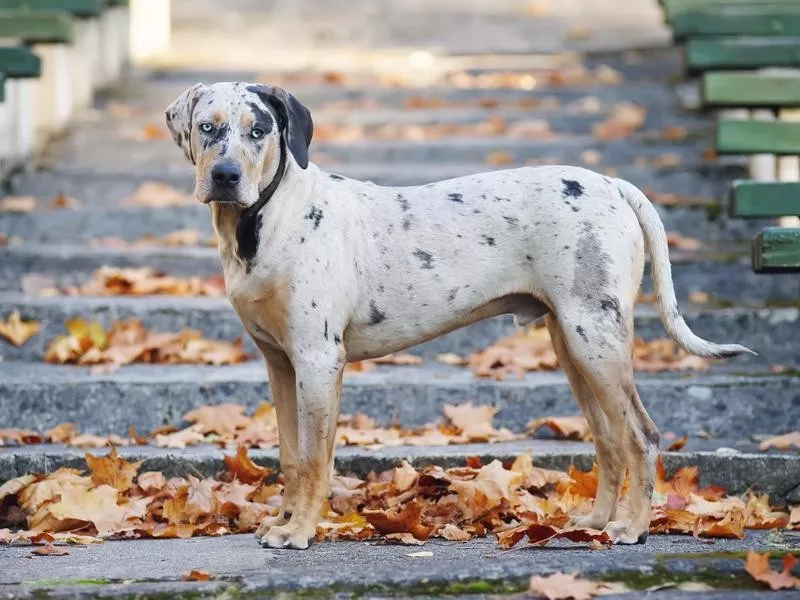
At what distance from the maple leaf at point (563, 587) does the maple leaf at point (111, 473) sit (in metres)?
1.91

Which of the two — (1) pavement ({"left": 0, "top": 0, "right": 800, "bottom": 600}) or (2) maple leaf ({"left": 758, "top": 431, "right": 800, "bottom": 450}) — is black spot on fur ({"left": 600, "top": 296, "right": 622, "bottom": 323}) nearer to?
(1) pavement ({"left": 0, "top": 0, "right": 800, "bottom": 600})

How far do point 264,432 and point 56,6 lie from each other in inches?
181

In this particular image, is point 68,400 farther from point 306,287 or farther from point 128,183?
point 128,183

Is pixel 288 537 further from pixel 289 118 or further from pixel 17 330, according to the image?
pixel 17 330

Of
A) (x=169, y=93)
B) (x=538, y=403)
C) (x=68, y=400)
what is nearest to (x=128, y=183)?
(x=169, y=93)

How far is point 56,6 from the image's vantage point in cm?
906

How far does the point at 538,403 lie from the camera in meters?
5.96

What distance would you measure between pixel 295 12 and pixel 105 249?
670cm

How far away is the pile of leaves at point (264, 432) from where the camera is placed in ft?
18.2

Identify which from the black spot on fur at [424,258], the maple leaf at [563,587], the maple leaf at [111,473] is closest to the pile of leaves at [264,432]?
the maple leaf at [111,473]

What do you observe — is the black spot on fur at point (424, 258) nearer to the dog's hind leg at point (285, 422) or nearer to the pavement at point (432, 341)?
the dog's hind leg at point (285, 422)

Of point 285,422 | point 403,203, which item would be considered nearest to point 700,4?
→ point 403,203

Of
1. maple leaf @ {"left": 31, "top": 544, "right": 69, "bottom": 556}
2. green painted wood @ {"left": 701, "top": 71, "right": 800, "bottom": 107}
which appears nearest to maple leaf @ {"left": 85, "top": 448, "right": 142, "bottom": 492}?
maple leaf @ {"left": 31, "top": 544, "right": 69, "bottom": 556}

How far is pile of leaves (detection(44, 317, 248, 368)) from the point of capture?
638 centimetres
